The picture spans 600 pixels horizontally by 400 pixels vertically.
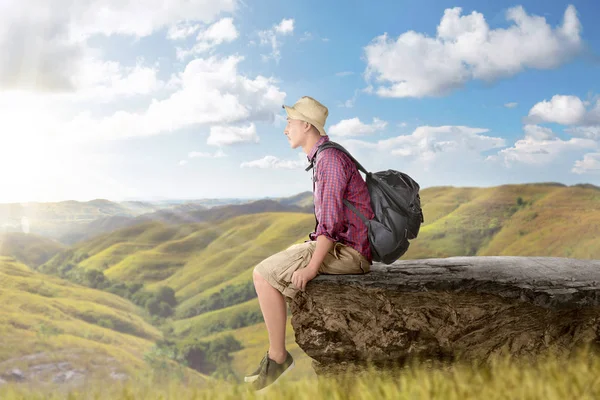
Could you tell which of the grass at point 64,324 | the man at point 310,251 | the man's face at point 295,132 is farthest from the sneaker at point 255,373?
the grass at point 64,324

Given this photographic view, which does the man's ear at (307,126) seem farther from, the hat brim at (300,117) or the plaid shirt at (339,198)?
the plaid shirt at (339,198)

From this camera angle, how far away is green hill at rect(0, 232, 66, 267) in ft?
87.2

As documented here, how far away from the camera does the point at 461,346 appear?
16.4 feet

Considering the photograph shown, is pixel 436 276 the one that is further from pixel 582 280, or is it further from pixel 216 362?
pixel 216 362

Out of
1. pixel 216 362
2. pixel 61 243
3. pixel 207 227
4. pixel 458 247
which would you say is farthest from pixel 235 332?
pixel 61 243

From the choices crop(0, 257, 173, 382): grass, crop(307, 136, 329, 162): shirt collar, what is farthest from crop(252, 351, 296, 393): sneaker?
crop(0, 257, 173, 382): grass

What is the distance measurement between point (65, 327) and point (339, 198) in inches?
634

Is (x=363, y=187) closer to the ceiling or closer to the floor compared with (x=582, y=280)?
closer to the ceiling

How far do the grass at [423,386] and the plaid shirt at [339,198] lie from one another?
3.60 ft

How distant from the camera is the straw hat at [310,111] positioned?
16.0ft

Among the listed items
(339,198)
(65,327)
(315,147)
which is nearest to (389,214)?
(339,198)

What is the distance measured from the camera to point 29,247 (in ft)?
92.0

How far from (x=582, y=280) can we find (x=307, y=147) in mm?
2803

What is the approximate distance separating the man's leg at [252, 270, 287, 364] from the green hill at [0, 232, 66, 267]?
2404 centimetres
